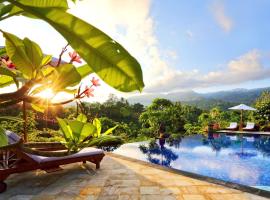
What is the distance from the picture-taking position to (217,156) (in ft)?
33.1

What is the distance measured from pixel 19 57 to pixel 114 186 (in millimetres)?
3711

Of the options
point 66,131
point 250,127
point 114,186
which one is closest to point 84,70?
point 66,131

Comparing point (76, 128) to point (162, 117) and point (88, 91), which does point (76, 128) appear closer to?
point (88, 91)

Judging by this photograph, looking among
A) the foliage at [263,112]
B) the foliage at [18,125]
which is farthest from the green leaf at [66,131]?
the foliage at [263,112]

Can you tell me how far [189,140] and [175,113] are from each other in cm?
322

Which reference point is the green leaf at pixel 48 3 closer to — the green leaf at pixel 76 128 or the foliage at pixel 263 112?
the green leaf at pixel 76 128

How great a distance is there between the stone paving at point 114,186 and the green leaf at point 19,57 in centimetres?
320

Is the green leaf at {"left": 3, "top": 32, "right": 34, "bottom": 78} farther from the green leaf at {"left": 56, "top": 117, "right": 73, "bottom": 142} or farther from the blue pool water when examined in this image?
the blue pool water

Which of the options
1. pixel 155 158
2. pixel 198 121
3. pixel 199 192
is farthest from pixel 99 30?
pixel 198 121

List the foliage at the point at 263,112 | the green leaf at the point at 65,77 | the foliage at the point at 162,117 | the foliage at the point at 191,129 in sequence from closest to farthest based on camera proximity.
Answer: the green leaf at the point at 65,77 < the foliage at the point at 162,117 < the foliage at the point at 191,129 < the foliage at the point at 263,112

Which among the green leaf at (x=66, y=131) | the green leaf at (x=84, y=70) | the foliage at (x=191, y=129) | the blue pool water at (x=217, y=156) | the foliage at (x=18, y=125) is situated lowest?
the blue pool water at (x=217, y=156)

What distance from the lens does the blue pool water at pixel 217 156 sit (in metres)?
7.50

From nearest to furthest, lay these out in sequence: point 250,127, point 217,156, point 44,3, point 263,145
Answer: point 44,3 < point 217,156 < point 263,145 < point 250,127

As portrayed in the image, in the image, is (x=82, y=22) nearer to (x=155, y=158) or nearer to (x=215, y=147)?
(x=155, y=158)
